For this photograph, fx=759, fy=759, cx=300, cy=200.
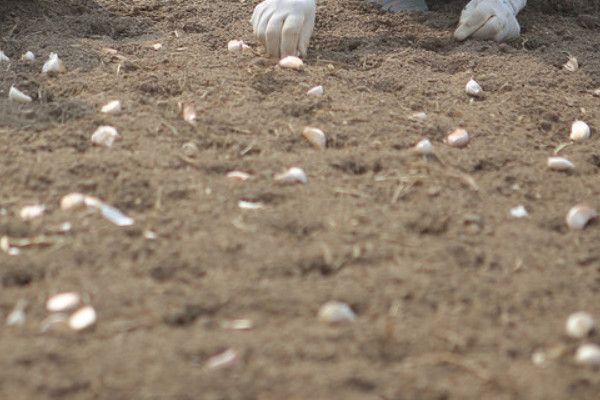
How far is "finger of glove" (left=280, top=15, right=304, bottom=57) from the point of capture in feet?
7.47

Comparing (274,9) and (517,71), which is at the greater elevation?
(274,9)

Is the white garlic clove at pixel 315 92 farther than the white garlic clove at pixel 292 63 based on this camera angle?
No

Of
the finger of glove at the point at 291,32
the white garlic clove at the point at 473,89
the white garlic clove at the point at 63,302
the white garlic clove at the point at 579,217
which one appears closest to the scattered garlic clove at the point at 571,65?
the white garlic clove at the point at 473,89

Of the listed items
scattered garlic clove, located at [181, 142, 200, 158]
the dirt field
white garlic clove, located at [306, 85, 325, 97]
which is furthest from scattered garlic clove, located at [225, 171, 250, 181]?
white garlic clove, located at [306, 85, 325, 97]

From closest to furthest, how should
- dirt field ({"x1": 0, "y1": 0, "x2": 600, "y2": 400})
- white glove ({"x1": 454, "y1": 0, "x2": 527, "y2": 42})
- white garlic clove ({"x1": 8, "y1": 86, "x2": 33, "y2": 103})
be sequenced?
dirt field ({"x1": 0, "y1": 0, "x2": 600, "y2": 400}) < white garlic clove ({"x1": 8, "y1": 86, "x2": 33, "y2": 103}) < white glove ({"x1": 454, "y1": 0, "x2": 527, "y2": 42})

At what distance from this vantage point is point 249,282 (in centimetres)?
130

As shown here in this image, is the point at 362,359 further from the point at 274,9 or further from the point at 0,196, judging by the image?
the point at 274,9

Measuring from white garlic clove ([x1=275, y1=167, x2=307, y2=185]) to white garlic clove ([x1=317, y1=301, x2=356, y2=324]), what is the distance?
44 centimetres

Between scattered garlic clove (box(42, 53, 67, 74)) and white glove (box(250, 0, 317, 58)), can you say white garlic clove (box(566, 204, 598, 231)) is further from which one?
scattered garlic clove (box(42, 53, 67, 74))

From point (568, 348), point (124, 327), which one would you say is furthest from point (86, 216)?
point (568, 348)

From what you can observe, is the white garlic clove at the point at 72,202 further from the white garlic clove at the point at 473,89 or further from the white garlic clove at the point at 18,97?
the white garlic clove at the point at 473,89

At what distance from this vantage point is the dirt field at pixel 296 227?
1.12 metres

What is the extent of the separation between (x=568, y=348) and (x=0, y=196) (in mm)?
1105

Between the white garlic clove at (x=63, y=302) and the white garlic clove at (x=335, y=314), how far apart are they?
0.39m
